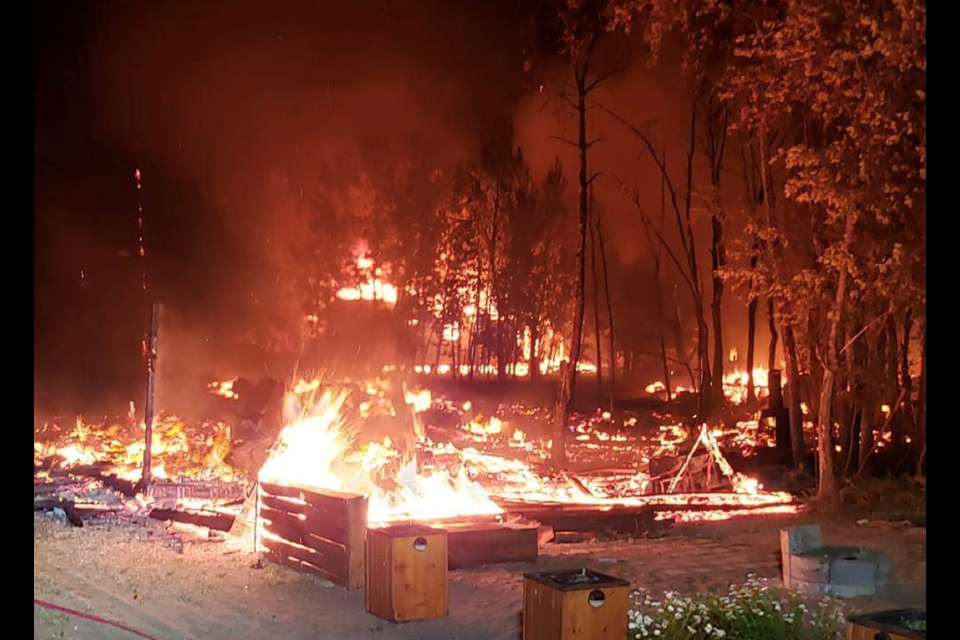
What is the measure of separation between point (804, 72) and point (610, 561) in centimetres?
791

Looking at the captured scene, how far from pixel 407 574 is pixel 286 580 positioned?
205cm

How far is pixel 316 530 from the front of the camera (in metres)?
9.59

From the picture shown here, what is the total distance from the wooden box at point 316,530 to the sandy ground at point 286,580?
18cm

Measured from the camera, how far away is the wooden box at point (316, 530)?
9.15 metres

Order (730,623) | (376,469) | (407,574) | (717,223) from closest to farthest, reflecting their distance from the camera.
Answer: (730,623)
(407,574)
(376,469)
(717,223)

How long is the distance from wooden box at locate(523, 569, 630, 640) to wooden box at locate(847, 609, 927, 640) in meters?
1.47

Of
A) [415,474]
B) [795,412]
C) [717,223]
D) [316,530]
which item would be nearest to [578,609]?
[316,530]

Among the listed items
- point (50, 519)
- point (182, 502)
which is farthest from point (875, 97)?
point (50, 519)

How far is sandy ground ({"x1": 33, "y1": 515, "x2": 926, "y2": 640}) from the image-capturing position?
773 centimetres

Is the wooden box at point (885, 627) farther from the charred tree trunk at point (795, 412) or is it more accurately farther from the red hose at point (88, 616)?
the charred tree trunk at point (795, 412)

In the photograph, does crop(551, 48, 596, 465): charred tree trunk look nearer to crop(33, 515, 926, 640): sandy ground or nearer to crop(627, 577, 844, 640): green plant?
crop(33, 515, 926, 640): sandy ground

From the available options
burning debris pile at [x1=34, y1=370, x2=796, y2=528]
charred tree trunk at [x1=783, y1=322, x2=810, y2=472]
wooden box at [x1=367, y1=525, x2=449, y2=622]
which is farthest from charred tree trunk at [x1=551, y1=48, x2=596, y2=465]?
wooden box at [x1=367, y1=525, x2=449, y2=622]

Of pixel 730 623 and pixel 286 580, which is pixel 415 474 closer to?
pixel 286 580

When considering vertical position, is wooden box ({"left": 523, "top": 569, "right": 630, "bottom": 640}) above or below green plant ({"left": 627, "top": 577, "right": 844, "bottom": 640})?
above
